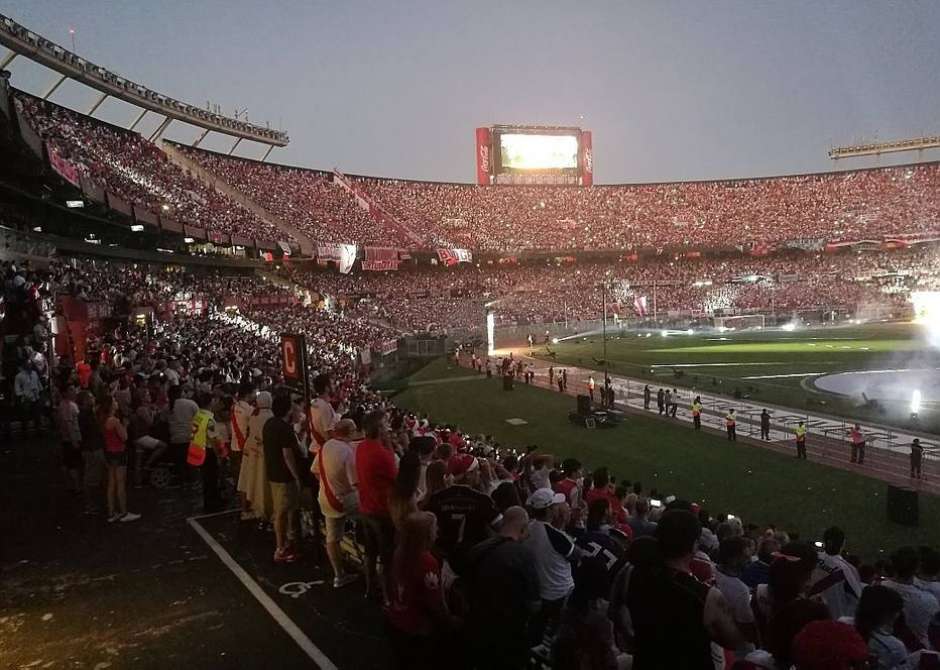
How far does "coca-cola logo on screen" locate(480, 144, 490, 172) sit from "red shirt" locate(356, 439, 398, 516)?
263 feet

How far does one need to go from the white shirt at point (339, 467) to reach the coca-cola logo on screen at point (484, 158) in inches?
3140

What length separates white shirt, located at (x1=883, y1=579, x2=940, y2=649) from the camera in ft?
14.6

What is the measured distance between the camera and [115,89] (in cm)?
4512

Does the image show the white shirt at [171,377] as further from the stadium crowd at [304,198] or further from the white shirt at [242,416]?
the stadium crowd at [304,198]

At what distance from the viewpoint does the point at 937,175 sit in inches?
3501

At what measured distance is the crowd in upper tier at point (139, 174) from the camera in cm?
3600

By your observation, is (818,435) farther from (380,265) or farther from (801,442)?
(380,265)

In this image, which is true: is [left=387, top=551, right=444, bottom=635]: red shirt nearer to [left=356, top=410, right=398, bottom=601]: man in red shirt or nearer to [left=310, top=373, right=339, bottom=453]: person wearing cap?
[left=356, top=410, right=398, bottom=601]: man in red shirt

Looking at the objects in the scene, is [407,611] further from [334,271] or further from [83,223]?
[334,271]

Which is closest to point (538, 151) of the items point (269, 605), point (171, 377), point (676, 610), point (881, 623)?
point (171, 377)

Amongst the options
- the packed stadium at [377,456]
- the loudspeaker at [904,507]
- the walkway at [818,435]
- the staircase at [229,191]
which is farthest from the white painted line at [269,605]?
the staircase at [229,191]

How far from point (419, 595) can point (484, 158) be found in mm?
83069

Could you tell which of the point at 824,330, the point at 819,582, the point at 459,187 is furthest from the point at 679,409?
the point at 459,187

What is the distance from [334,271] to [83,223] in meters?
37.5
